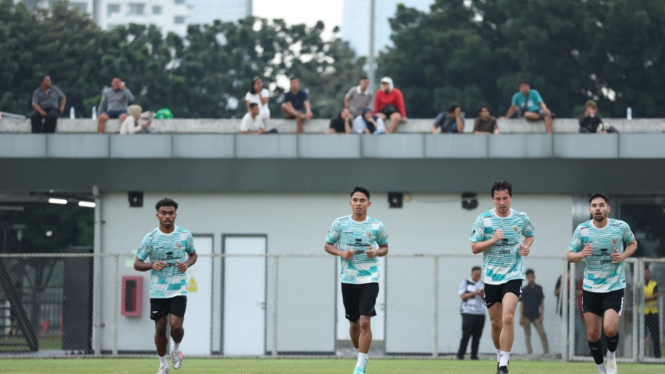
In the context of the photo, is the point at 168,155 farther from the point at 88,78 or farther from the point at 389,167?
the point at 88,78

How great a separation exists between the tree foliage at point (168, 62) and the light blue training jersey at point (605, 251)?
117 feet

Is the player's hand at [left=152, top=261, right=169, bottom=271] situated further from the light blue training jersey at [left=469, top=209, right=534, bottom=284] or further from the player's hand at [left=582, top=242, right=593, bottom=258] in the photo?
the player's hand at [left=582, top=242, right=593, bottom=258]

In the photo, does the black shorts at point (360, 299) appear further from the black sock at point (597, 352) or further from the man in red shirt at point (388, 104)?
the man in red shirt at point (388, 104)

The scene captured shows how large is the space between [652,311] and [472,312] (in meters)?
3.49

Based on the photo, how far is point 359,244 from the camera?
12.8 metres

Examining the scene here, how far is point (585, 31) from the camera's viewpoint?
45.7m

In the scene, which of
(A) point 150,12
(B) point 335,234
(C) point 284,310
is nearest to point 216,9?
(A) point 150,12

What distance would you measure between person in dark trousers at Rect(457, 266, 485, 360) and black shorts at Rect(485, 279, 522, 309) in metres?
8.57

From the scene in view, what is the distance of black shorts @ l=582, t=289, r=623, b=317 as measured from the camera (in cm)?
1248

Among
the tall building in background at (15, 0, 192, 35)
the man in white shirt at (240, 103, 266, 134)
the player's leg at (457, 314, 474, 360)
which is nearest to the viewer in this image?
the player's leg at (457, 314, 474, 360)

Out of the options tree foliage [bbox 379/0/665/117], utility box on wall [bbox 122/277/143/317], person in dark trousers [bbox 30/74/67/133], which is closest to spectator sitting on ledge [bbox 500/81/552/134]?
→ utility box on wall [bbox 122/277/143/317]

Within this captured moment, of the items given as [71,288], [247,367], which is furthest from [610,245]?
[71,288]

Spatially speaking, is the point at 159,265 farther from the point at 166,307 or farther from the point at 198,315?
the point at 198,315

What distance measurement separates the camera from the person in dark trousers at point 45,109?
945 inches
